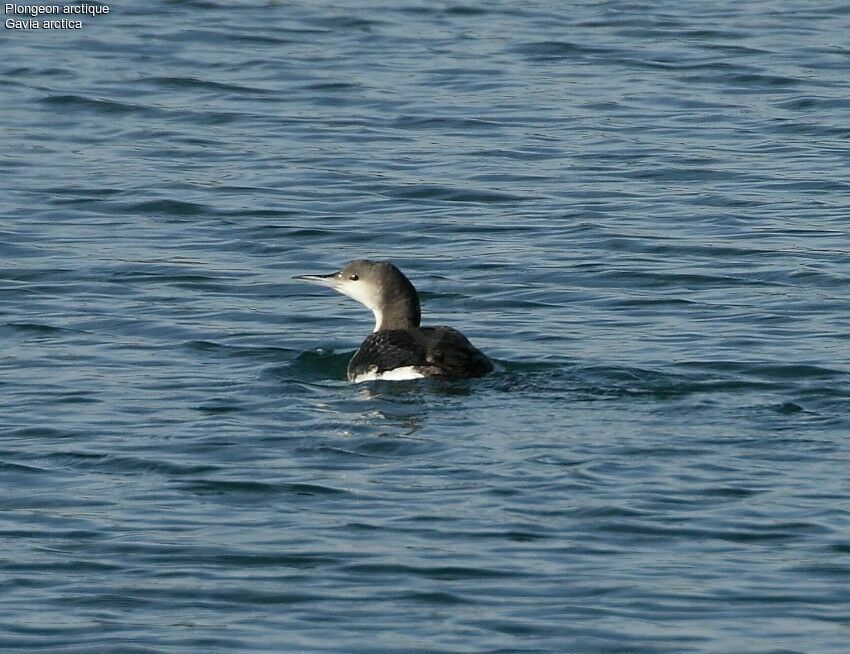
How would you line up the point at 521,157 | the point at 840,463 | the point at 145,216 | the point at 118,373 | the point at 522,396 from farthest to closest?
1. the point at 521,157
2. the point at 145,216
3. the point at 118,373
4. the point at 522,396
5. the point at 840,463

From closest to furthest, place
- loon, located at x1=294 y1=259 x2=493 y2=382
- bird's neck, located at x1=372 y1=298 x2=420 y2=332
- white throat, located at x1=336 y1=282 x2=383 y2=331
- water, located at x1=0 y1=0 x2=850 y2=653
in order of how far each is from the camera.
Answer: water, located at x1=0 y1=0 x2=850 y2=653 → loon, located at x1=294 y1=259 x2=493 y2=382 → bird's neck, located at x1=372 y1=298 x2=420 y2=332 → white throat, located at x1=336 y1=282 x2=383 y2=331

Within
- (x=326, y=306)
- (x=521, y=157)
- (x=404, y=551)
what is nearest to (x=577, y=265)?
(x=326, y=306)

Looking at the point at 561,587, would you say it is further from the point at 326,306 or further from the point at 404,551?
the point at 326,306

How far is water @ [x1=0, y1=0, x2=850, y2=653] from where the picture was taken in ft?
24.6

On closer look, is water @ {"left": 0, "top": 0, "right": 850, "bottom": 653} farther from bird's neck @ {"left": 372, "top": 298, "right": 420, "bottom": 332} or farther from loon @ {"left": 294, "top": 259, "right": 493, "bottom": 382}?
bird's neck @ {"left": 372, "top": 298, "right": 420, "bottom": 332}

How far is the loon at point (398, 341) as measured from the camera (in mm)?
10242

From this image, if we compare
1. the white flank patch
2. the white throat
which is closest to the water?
the white flank patch

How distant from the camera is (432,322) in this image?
1242cm

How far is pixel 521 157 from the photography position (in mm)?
16719

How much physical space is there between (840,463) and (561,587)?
189 centimetres

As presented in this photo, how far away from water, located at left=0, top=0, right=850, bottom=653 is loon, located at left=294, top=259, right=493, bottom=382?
0.53ft

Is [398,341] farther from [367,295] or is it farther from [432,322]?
[432,322]

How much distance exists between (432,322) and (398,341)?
196 cm

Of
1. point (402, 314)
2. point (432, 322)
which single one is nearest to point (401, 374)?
point (402, 314)
